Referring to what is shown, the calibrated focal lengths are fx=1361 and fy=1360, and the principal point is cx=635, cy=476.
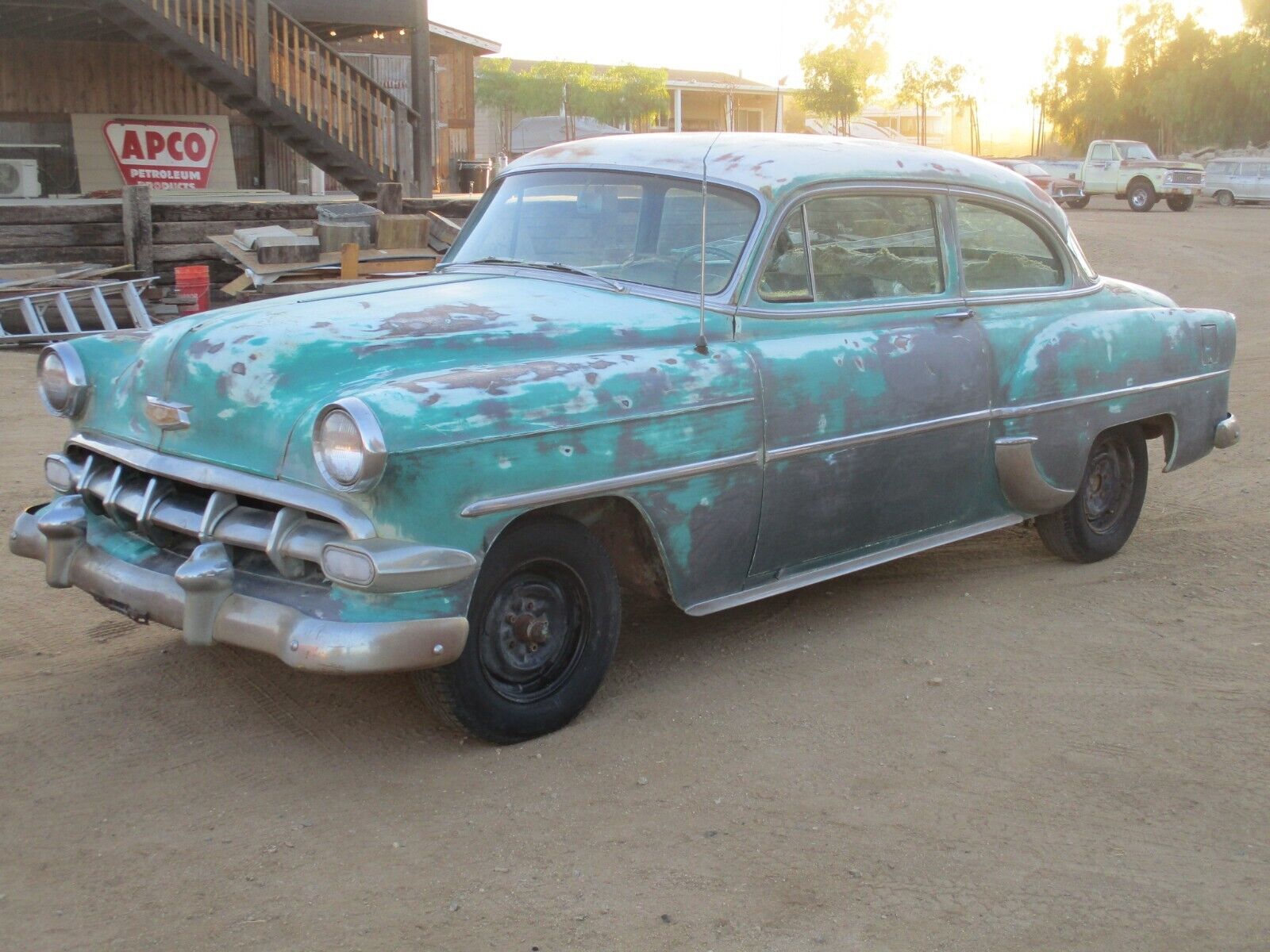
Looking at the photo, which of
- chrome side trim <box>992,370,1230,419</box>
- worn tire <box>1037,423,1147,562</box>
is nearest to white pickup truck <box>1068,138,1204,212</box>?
chrome side trim <box>992,370,1230,419</box>

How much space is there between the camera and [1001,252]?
204 inches

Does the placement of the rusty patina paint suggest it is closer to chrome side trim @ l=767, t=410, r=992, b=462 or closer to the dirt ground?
chrome side trim @ l=767, t=410, r=992, b=462

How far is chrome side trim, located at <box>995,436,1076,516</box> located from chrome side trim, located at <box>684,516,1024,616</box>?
85 millimetres

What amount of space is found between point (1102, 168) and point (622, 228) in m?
30.6

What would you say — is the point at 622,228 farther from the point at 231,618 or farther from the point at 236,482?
the point at 231,618

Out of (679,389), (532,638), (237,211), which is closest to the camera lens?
(532,638)

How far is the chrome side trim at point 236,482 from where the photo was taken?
10.8ft

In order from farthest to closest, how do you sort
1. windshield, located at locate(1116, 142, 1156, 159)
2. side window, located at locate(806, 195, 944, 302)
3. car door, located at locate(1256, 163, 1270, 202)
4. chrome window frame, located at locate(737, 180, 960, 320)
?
car door, located at locate(1256, 163, 1270, 202), windshield, located at locate(1116, 142, 1156, 159), side window, located at locate(806, 195, 944, 302), chrome window frame, located at locate(737, 180, 960, 320)

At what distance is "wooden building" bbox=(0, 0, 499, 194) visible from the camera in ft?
43.7

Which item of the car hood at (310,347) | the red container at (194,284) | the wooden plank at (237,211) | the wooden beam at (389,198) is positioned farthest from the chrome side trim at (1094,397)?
the wooden plank at (237,211)

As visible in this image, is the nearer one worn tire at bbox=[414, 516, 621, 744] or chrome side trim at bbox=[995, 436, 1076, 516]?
worn tire at bbox=[414, 516, 621, 744]

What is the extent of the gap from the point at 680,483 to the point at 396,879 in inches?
55.4

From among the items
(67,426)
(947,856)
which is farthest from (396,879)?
(67,426)

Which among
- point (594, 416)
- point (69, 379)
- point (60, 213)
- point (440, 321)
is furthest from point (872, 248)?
point (60, 213)
